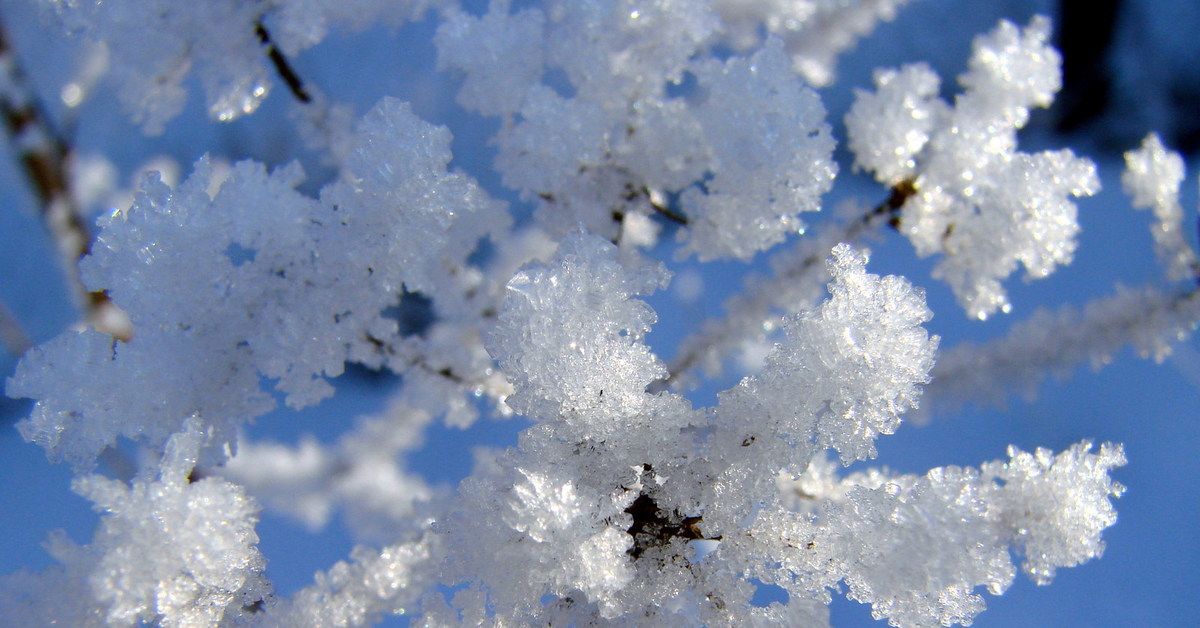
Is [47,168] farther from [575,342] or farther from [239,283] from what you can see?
[575,342]

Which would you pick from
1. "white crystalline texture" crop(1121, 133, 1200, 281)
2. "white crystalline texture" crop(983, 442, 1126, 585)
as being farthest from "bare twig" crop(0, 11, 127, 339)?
"white crystalline texture" crop(1121, 133, 1200, 281)

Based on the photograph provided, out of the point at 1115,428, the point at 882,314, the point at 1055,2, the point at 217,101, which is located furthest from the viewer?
the point at 1055,2

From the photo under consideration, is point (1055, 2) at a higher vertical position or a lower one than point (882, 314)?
higher

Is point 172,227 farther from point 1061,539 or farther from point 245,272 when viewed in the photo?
point 1061,539

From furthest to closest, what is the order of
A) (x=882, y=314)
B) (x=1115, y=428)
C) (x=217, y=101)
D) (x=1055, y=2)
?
(x=1055, y=2), (x=1115, y=428), (x=217, y=101), (x=882, y=314)

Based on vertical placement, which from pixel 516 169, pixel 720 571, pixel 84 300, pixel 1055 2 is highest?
pixel 1055 2

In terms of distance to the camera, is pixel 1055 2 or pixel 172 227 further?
pixel 1055 2

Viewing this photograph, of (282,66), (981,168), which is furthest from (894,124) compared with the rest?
(282,66)

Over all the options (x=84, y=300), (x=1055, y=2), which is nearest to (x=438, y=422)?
(x=84, y=300)
